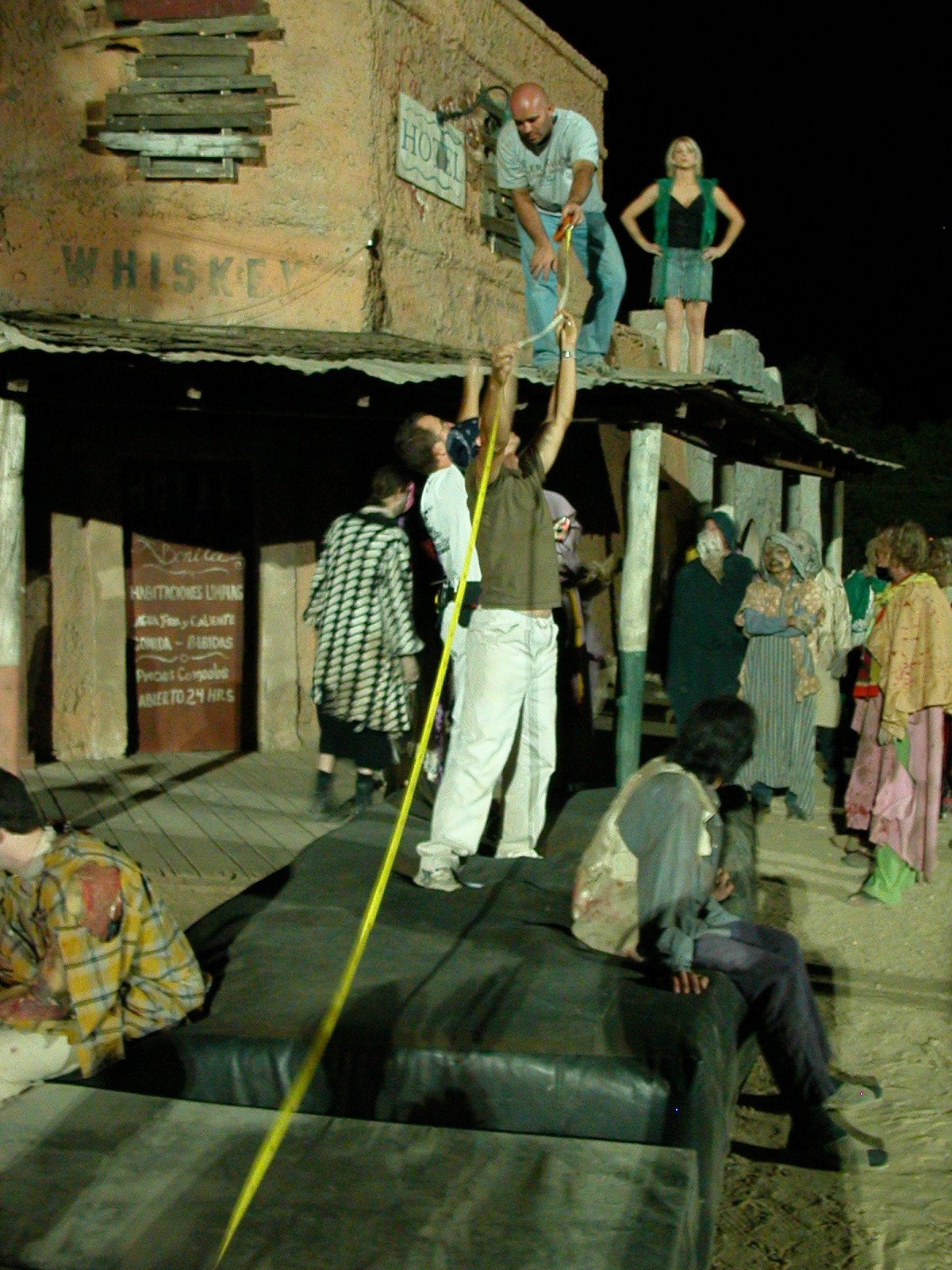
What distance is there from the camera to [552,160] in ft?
24.0

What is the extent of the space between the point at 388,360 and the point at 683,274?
3913mm

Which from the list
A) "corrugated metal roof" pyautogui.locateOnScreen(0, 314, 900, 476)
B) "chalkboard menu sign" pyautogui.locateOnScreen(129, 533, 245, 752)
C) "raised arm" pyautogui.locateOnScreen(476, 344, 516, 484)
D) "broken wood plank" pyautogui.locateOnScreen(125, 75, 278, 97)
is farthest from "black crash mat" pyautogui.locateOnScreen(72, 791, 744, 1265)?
"broken wood plank" pyautogui.locateOnScreen(125, 75, 278, 97)

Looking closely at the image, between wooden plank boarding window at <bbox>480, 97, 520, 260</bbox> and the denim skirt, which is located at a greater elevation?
wooden plank boarding window at <bbox>480, 97, 520, 260</bbox>

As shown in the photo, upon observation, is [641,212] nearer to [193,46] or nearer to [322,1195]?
[193,46]

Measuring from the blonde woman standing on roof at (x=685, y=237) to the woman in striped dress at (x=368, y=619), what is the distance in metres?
4.29

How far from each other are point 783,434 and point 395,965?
20.2ft

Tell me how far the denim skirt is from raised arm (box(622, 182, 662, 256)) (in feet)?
0.37

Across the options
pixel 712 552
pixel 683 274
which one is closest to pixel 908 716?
pixel 712 552

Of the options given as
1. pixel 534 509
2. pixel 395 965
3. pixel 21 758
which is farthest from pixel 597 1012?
pixel 21 758

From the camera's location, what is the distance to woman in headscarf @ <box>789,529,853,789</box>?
325 inches

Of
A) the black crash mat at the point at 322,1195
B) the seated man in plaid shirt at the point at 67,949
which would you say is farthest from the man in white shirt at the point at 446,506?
the black crash mat at the point at 322,1195

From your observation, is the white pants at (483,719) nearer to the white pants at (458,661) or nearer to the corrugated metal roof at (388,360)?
the white pants at (458,661)

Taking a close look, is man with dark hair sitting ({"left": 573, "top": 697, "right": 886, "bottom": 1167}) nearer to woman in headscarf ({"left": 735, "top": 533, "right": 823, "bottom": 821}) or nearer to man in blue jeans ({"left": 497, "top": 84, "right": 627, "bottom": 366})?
man in blue jeans ({"left": 497, "top": 84, "right": 627, "bottom": 366})

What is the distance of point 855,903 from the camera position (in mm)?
6598
